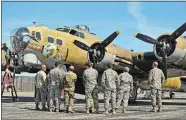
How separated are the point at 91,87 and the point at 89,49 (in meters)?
6.40

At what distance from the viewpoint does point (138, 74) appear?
21344mm

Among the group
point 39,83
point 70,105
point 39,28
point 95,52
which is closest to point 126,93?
point 70,105

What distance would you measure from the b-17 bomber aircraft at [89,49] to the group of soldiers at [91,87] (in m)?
3.85

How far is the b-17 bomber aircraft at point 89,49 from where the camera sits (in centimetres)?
1702

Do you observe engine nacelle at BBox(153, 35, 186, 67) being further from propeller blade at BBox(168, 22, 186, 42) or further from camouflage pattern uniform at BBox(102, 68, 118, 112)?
camouflage pattern uniform at BBox(102, 68, 118, 112)

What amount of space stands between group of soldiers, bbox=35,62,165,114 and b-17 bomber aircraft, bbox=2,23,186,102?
3.85 metres

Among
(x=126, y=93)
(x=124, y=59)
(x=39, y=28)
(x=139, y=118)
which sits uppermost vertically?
(x=39, y=28)

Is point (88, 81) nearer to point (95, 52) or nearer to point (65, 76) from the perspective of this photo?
point (65, 76)

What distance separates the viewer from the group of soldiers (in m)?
12.5

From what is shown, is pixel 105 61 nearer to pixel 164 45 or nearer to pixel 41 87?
pixel 164 45

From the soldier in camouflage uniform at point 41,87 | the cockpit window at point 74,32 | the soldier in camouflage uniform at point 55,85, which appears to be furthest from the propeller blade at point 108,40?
the soldier in camouflage uniform at point 55,85

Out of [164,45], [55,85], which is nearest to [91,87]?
[55,85]

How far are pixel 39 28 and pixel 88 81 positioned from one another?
7231 millimetres

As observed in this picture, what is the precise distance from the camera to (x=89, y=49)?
18688 millimetres
